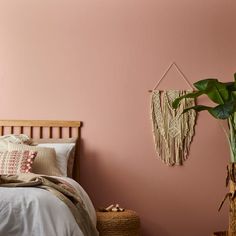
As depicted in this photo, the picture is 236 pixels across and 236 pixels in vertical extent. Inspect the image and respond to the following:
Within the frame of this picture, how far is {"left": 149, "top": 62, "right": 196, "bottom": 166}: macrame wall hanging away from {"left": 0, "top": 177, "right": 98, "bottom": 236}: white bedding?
5.91 feet

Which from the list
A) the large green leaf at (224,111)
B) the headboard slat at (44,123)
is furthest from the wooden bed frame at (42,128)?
the large green leaf at (224,111)

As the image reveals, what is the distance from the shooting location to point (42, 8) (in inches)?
153

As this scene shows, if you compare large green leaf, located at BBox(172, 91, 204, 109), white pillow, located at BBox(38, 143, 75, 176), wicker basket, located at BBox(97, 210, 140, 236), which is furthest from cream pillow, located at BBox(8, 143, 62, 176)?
large green leaf, located at BBox(172, 91, 204, 109)

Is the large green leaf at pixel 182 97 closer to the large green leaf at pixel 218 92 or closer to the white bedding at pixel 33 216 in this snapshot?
the large green leaf at pixel 218 92

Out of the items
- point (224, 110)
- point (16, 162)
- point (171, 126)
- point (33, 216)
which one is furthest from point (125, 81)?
point (33, 216)

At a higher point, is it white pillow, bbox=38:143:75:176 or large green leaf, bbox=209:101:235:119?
large green leaf, bbox=209:101:235:119

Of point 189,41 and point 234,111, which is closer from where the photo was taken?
point 234,111

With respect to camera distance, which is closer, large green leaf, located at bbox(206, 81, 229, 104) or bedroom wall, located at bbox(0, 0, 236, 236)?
large green leaf, located at bbox(206, 81, 229, 104)

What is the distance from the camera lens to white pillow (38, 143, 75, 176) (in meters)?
3.50

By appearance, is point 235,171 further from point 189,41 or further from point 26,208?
point 26,208

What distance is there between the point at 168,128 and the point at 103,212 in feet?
3.27

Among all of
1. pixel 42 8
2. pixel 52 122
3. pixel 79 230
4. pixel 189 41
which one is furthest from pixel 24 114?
pixel 79 230

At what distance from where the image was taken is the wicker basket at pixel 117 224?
10.4 feet

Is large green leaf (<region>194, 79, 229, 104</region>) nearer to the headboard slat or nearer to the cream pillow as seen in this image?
the headboard slat
